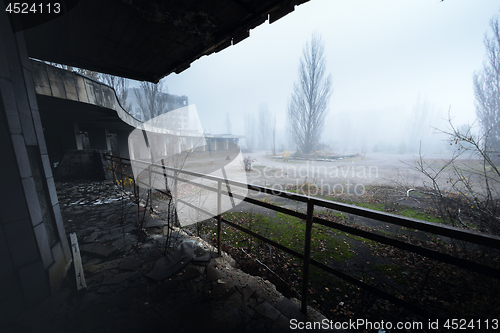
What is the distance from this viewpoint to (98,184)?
26.0ft

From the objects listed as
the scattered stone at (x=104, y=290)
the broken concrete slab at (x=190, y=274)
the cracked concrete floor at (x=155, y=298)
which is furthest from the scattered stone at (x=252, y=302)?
the scattered stone at (x=104, y=290)

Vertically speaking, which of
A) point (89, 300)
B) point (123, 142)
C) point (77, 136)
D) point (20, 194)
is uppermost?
point (77, 136)

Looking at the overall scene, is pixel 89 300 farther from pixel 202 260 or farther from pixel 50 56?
pixel 50 56

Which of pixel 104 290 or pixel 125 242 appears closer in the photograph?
pixel 104 290

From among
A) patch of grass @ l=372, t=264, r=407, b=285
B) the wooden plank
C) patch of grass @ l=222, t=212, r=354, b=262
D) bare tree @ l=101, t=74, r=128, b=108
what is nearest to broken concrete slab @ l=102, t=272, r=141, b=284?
the wooden plank

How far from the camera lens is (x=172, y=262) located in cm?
271

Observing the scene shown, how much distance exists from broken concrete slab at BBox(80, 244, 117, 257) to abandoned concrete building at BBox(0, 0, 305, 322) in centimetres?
39

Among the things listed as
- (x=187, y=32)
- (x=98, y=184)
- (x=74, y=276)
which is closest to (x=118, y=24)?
(x=187, y=32)

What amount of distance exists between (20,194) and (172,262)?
6.19 feet

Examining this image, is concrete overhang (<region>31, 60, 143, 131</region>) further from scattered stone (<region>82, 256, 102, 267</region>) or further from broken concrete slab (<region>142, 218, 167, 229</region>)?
scattered stone (<region>82, 256, 102, 267</region>)

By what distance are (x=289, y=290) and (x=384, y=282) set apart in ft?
6.99

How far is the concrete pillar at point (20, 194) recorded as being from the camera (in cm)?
180

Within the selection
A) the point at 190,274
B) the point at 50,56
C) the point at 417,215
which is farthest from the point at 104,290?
the point at 417,215

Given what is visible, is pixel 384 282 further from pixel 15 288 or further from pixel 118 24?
pixel 118 24
